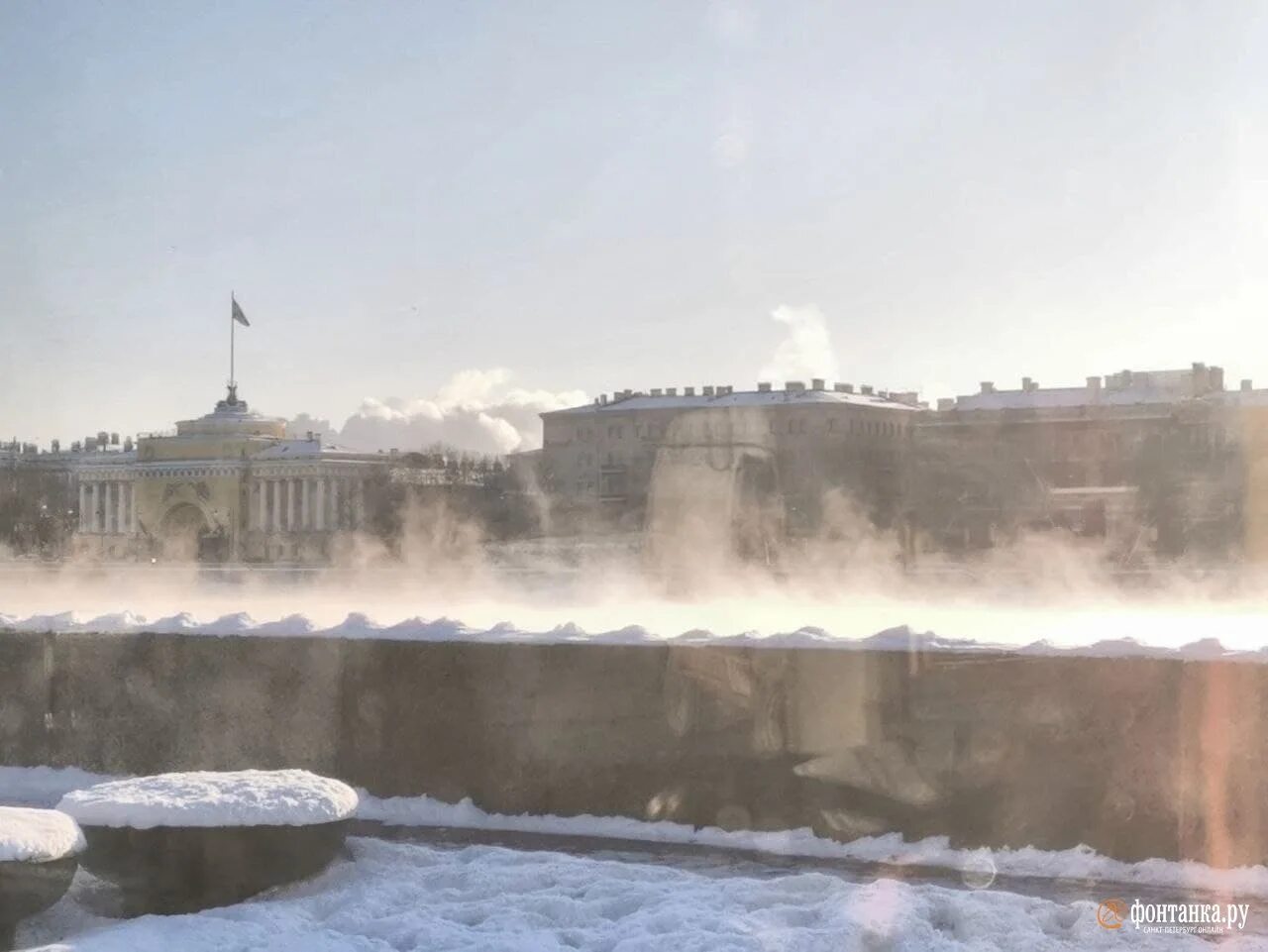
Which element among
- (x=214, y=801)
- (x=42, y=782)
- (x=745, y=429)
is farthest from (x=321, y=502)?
(x=214, y=801)

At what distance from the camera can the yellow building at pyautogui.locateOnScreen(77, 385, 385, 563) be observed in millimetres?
82500

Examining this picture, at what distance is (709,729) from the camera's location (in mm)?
6723

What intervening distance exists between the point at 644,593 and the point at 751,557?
220cm

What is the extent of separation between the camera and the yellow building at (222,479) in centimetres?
8250

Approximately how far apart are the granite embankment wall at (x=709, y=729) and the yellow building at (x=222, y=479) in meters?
71.9

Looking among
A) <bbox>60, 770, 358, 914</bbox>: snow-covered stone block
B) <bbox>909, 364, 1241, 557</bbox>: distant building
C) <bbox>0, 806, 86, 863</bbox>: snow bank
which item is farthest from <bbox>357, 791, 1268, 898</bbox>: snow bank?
<bbox>909, 364, 1241, 557</bbox>: distant building

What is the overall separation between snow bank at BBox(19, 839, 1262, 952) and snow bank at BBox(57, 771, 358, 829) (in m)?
0.28

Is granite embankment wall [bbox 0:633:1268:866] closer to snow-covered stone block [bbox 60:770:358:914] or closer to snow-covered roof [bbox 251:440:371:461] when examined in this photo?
snow-covered stone block [bbox 60:770:358:914]

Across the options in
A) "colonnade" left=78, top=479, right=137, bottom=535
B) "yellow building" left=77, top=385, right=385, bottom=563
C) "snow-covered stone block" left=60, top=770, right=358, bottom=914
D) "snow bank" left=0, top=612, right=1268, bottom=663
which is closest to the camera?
"snow-covered stone block" left=60, top=770, right=358, bottom=914

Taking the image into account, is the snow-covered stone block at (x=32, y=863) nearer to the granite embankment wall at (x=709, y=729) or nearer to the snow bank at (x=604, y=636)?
the granite embankment wall at (x=709, y=729)

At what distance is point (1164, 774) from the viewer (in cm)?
605
